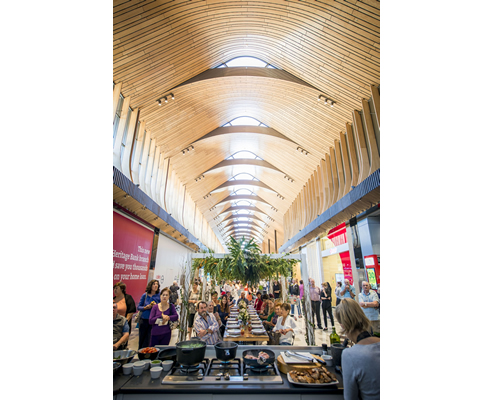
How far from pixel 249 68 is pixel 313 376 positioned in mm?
7790

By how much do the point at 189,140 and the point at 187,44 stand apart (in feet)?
13.4

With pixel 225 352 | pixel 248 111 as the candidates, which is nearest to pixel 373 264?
pixel 225 352

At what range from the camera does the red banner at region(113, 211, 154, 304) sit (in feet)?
17.9

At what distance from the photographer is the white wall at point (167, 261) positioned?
8.50 m

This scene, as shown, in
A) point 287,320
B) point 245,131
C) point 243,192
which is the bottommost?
point 287,320

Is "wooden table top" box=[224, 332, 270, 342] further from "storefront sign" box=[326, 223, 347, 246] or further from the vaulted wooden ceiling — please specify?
the vaulted wooden ceiling

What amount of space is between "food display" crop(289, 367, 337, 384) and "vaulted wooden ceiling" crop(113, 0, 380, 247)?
5343mm

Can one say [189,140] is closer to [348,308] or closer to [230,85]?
[230,85]

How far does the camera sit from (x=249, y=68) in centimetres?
766

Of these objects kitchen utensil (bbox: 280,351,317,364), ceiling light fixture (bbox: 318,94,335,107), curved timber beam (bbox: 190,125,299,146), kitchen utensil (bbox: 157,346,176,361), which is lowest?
kitchen utensil (bbox: 157,346,176,361)

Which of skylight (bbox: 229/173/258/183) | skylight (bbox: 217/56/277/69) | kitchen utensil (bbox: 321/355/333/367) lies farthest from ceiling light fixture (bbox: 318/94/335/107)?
skylight (bbox: 229/173/258/183)

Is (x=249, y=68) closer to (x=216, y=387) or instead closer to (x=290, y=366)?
(x=290, y=366)

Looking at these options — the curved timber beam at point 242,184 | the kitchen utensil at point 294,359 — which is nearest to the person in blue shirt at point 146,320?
the kitchen utensil at point 294,359

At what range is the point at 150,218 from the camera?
7316 mm
